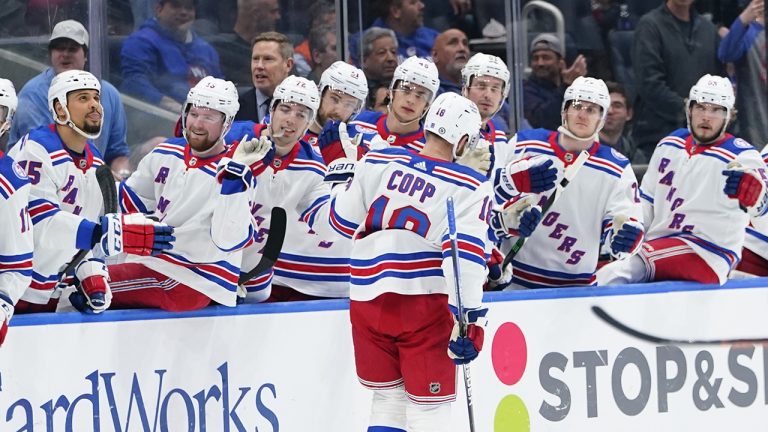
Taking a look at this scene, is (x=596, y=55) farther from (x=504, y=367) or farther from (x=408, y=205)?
(x=408, y=205)

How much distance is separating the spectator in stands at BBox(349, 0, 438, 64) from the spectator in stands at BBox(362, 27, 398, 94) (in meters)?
0.10

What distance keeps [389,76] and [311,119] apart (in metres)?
1.43

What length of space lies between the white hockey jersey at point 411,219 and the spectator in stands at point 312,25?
1.86 metres

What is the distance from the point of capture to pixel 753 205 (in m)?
5.33

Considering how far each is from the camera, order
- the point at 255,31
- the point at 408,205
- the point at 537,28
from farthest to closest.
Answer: the point at 537,28 → the point at 255,31 → the point at 408,205

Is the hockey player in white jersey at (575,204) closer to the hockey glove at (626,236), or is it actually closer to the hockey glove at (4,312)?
the hockey glove at (626,236)

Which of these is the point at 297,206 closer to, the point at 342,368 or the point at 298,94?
the point at 298,94

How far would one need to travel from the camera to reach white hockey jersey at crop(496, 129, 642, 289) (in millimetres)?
5270

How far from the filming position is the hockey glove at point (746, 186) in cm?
529

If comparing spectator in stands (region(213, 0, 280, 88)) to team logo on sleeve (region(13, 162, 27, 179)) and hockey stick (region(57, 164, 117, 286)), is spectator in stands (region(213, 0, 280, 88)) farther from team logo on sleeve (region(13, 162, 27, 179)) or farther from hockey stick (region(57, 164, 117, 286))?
team logo on sleeve (region(13, 162, 27, 179))

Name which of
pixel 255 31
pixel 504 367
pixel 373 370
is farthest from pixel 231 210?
pixel 255 31

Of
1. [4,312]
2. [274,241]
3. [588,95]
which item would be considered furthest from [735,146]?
[4,312]

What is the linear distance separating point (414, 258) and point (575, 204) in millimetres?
1253

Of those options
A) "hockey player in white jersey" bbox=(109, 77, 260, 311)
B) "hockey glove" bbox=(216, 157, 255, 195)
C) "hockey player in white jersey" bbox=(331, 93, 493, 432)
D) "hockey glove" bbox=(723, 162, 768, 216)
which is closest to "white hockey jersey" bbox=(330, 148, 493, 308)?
"hockey player in white jersey" bbox=(331, 93, 493, 432)
